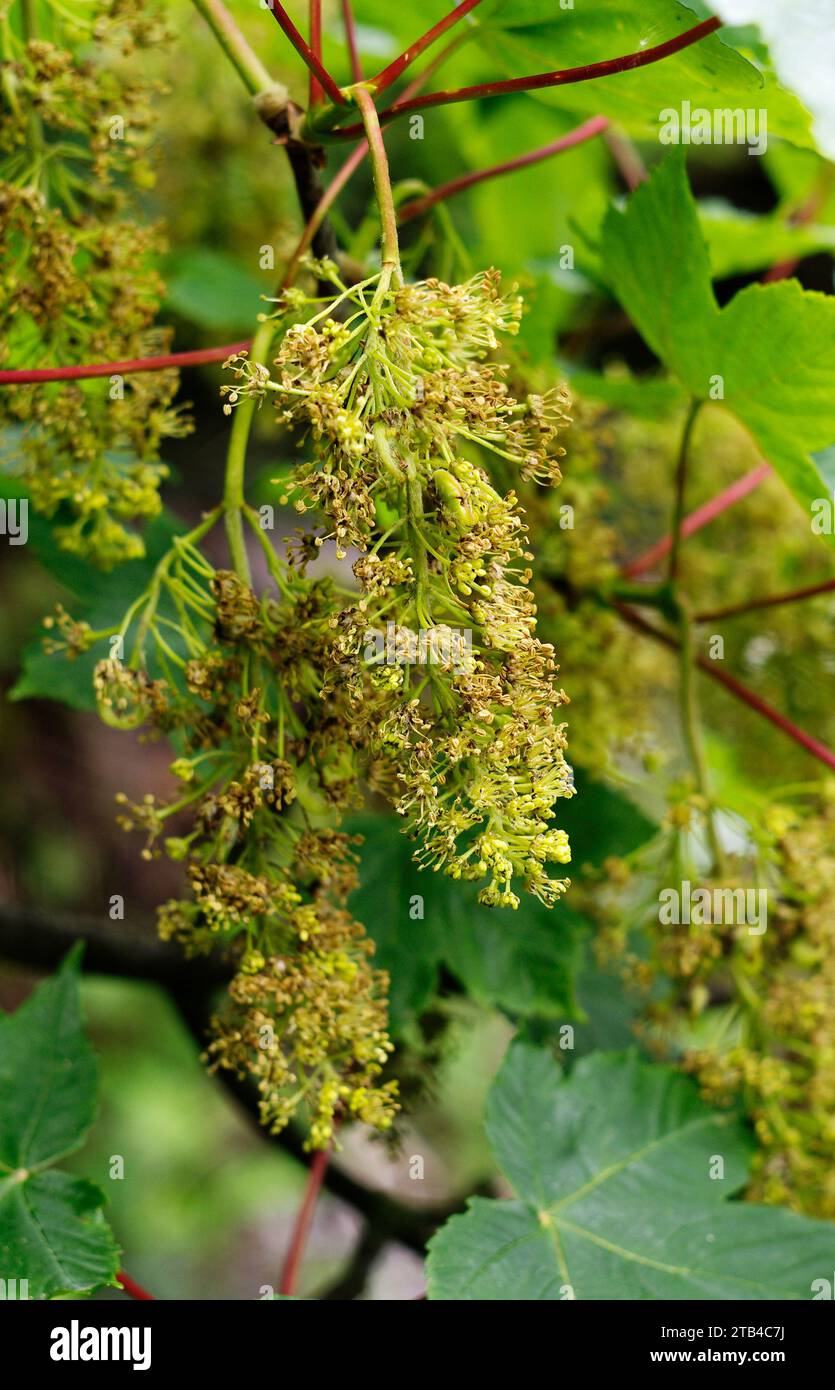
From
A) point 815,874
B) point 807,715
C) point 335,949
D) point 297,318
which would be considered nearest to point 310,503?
point 297,318

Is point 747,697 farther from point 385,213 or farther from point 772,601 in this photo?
point 385,213

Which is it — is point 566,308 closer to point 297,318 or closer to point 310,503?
point 297,318

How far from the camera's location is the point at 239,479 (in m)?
0.96

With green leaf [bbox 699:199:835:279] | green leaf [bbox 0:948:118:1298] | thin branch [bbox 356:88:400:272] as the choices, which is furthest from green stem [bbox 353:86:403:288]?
green leaf [bbox 699:199:835:279]

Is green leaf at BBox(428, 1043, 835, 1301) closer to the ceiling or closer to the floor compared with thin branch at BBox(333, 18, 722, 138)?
closer to the floor

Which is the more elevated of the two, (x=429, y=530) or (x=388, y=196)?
(x=388, y=196)

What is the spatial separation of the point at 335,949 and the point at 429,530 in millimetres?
348

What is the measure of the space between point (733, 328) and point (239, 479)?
1.69 feet

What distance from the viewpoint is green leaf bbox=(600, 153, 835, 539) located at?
1.10m

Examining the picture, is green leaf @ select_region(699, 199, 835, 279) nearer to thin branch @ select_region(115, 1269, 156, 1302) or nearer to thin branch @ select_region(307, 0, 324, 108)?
thin branch @ select_region(307, 0, 324, 108)

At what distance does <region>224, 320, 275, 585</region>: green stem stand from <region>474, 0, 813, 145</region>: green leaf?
0.41m

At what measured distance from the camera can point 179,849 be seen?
0.92 meters

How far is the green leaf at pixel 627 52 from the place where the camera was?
982 mm
